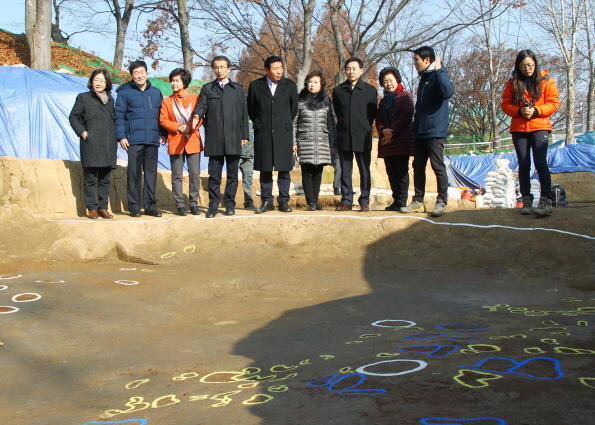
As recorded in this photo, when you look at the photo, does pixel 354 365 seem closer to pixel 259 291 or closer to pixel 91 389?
pixel 91 389

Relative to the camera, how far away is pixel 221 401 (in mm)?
2695

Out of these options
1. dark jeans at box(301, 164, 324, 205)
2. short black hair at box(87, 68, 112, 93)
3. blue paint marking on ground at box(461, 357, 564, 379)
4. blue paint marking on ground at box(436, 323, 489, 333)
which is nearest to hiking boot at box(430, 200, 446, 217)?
dark jeans at box(301, 164, 324, 205)

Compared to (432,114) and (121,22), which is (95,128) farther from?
(121,22)

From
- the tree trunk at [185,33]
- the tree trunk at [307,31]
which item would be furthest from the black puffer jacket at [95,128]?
the tree trunk at [185,33]

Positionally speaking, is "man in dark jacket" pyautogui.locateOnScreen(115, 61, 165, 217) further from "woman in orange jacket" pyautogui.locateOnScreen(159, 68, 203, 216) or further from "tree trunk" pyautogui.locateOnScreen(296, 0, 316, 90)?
"tree trunk" pyautogui.locateOnScreen(296, 0, 316, 90)

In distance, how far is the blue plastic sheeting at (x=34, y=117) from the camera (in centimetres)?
1055

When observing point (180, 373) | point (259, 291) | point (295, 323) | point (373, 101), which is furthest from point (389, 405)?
point (373, 101)

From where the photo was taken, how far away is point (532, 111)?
612 centimetres

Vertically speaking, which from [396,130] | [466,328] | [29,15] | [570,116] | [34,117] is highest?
[29,15]

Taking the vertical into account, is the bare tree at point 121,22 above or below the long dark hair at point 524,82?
above

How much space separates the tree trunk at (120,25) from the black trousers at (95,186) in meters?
16.5

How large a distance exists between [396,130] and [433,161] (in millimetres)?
665

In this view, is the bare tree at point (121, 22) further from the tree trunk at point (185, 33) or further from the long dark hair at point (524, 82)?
the long dark hair at point (524, 82)

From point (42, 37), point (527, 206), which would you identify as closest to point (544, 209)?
point (527, 206)
